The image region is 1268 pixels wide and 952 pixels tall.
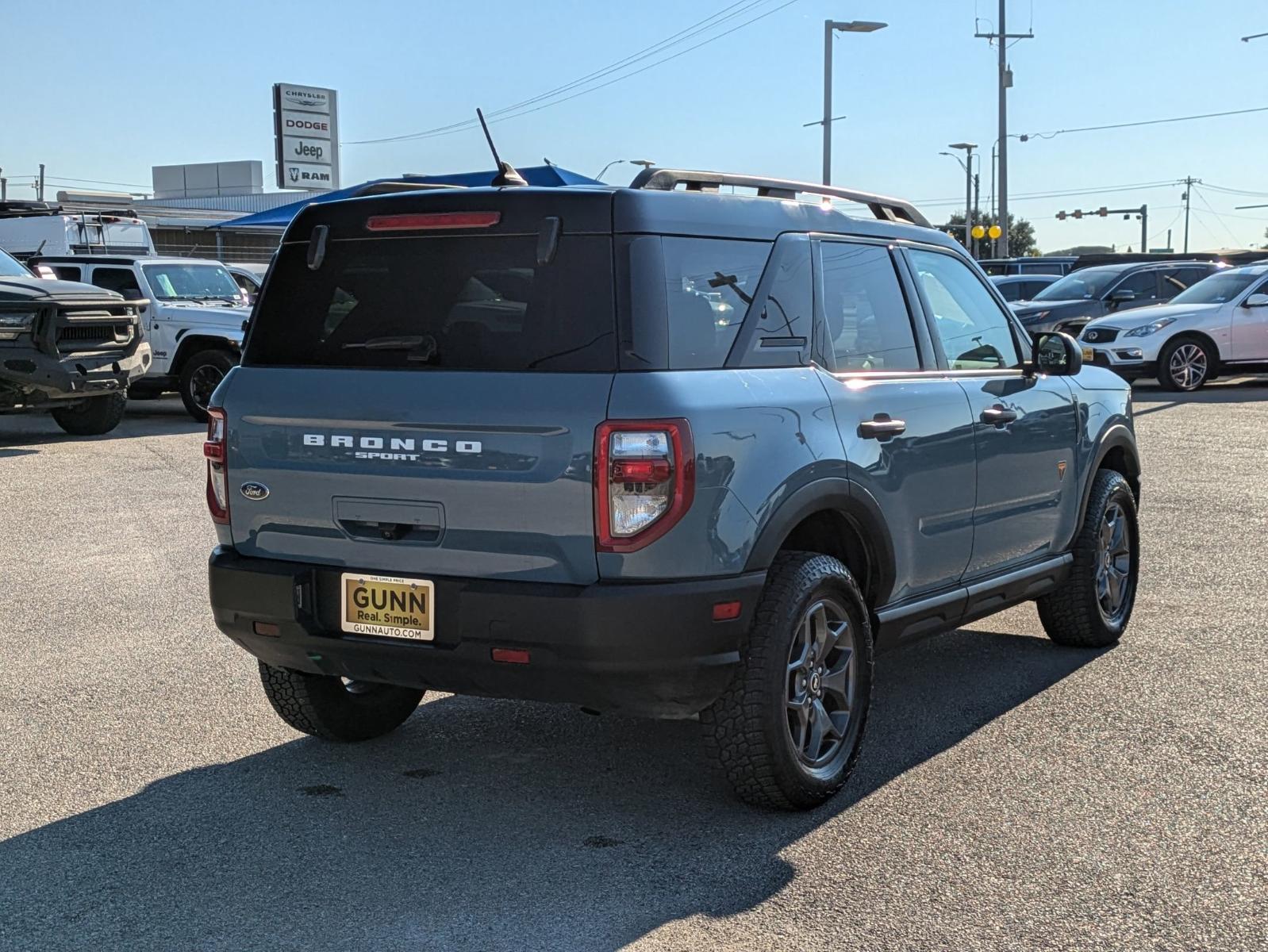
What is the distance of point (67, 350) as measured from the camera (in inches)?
585

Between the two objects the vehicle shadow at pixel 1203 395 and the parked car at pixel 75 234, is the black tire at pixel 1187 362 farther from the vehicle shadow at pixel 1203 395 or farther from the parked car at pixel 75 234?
the parked car at pixel 75 234

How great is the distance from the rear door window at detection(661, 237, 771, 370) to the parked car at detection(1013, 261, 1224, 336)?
19.0 m

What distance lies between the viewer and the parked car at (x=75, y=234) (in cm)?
2278

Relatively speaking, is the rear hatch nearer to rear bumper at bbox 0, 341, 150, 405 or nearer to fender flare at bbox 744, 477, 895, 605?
fender flare at bbox 744, 477, 895, 605

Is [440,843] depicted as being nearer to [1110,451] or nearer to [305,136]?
[1110,451]

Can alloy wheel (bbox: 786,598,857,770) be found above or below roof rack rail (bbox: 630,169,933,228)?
below

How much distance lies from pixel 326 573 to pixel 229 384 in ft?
2.35

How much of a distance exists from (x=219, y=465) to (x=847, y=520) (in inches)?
79.8

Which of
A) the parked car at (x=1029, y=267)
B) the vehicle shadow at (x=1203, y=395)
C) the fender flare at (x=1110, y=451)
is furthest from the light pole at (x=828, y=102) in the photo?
the fender flare at (x=1110, y=451)

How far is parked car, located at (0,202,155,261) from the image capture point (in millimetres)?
22781

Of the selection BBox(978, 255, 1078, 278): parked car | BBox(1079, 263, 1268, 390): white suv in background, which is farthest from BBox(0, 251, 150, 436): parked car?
BBox(978, 255, 1078, 278): parked car

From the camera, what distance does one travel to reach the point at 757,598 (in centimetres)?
440

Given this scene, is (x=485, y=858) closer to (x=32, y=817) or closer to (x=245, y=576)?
(x=245, y=576)

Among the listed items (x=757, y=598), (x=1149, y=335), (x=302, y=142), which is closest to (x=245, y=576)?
(x=757, y=598)
